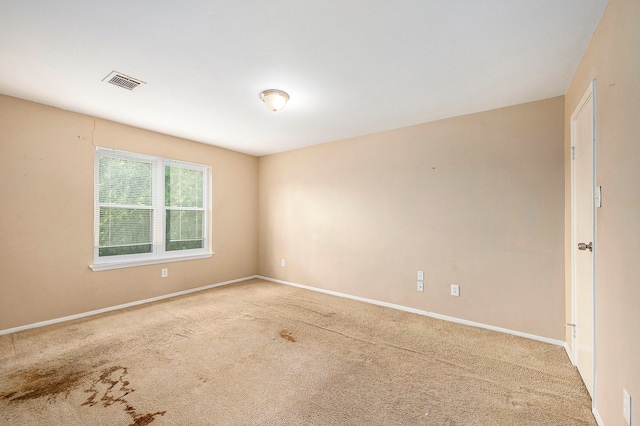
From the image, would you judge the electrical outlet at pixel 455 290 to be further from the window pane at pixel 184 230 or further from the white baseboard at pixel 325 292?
the window pane at pixel 184 230

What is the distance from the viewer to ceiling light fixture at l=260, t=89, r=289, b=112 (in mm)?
2604

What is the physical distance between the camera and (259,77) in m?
2.38

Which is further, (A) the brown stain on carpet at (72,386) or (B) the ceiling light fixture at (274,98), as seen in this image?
(B) the ceiling light fixture at (274,98)

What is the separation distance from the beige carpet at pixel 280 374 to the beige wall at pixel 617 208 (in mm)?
547

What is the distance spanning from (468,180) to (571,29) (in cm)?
161

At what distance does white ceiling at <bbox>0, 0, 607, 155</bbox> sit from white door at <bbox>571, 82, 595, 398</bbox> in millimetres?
495

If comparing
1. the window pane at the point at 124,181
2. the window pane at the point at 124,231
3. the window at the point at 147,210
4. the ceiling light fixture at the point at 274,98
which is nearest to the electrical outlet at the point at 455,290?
the ceiling light fixture at the point at 274,98

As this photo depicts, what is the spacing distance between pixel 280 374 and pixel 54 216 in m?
3.08

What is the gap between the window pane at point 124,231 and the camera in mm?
3514

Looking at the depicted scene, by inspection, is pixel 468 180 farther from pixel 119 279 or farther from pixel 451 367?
pixel 119 279

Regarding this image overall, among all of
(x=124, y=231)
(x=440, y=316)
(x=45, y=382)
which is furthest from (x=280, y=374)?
(x=124, y=231)

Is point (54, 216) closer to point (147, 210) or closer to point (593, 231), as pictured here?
point (147, 210)

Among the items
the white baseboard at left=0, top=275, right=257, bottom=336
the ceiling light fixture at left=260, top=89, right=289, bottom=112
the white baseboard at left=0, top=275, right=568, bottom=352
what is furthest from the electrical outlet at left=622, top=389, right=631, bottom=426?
the white baseboard at left=0, top=275, right=257, bottom=336

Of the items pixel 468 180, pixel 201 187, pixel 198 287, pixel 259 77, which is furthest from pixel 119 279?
pixel 468 180
